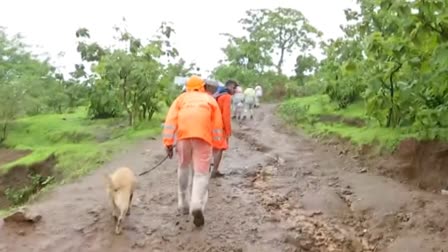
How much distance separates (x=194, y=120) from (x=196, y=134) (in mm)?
172

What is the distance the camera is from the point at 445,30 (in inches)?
290

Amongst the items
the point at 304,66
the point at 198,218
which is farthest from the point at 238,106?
the point at 304,66

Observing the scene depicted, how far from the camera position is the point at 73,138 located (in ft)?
66.2

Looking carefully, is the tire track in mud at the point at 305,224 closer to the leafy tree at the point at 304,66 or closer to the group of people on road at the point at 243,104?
the group of people on road at the point at 243,104

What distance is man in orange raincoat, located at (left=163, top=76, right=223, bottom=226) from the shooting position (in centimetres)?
722

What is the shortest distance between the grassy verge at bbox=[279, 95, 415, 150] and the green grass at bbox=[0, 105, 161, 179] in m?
5.15

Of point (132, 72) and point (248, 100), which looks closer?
point (132, 72)

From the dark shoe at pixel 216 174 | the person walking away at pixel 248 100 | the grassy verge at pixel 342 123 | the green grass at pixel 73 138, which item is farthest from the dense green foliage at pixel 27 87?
the dark shoe at pixel 216 174

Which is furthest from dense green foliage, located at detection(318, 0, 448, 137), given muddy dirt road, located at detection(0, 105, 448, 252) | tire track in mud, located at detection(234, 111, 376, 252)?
tire track in mud, located at detection(234, 111, 376, 252)

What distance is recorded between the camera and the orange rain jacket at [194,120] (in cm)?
720

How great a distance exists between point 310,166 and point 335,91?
35.4 feet

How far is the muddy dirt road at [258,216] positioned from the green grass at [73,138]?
7.15 feet

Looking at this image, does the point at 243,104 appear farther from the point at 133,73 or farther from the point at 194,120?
the point at 194,120

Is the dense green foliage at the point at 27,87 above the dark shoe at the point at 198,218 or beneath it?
above
